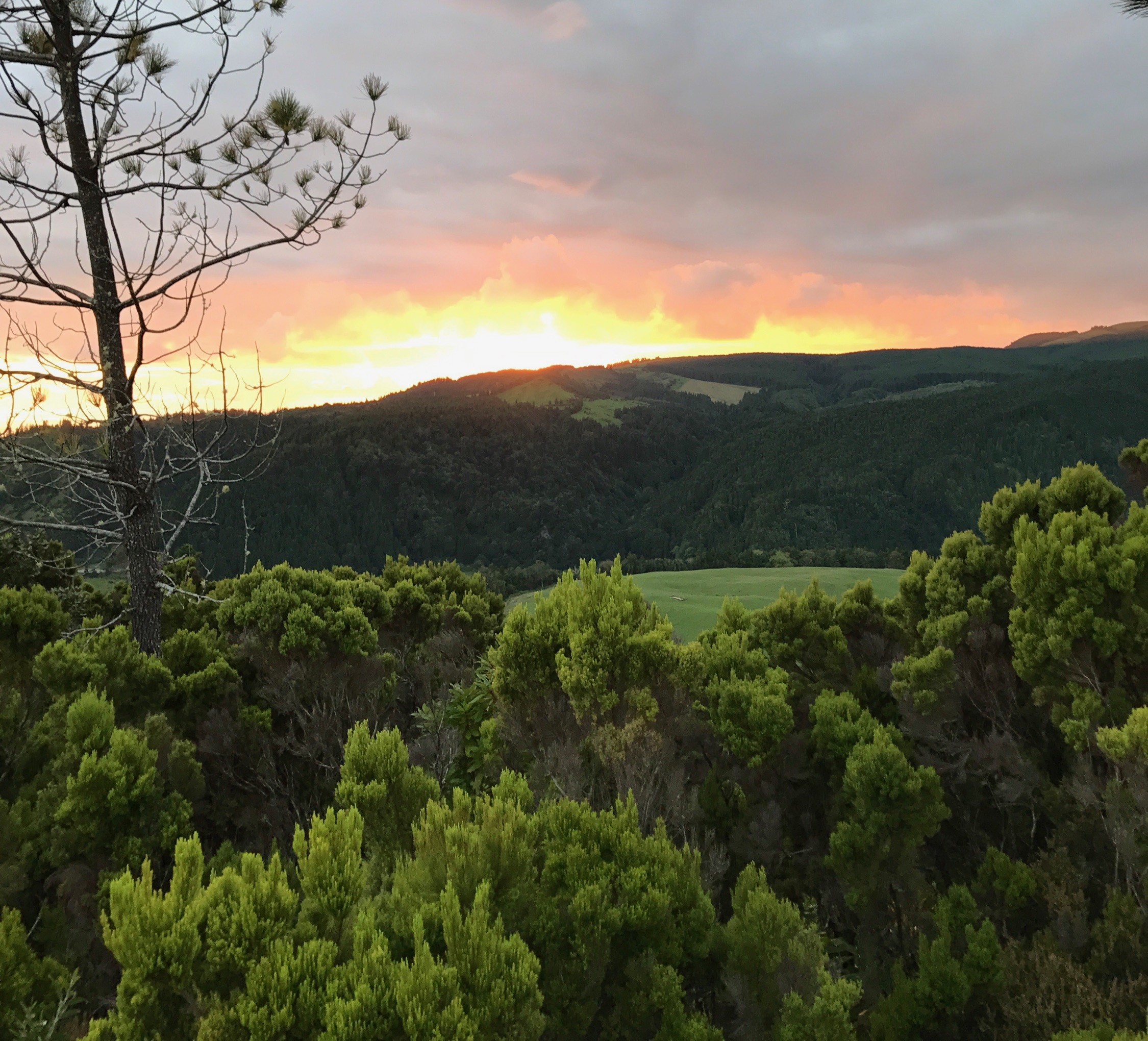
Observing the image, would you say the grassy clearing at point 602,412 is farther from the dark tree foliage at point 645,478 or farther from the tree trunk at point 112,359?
the tree trunk at point 112,359

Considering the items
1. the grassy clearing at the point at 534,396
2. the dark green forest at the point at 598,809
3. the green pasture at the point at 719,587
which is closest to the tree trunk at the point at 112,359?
the dark green forest at the point at 598,809

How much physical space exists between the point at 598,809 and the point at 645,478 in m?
163

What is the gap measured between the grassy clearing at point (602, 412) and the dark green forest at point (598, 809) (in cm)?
16791

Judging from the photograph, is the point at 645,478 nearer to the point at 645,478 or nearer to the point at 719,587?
the point at 645,478

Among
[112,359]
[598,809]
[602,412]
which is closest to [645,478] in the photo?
[602,412]

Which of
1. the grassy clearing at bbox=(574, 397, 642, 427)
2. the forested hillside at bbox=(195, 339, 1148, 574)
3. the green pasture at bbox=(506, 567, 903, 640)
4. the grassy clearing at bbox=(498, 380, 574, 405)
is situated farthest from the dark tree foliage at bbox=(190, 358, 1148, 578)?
the green pasture at bbox=(506, 567, 903, 640)

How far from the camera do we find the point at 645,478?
16950cm

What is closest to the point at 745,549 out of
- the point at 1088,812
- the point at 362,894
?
the point at 1088,812

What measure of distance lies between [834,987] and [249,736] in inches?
320

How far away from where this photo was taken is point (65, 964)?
19.1ft

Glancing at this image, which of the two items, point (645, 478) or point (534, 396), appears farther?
point (534, 396)

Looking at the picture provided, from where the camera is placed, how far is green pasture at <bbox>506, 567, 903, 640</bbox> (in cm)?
2719

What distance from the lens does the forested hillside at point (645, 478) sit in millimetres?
125438

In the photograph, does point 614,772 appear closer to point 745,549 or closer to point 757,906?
point 757,906
